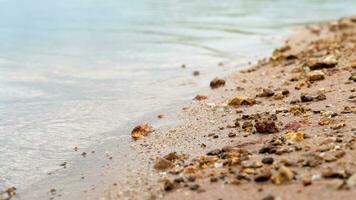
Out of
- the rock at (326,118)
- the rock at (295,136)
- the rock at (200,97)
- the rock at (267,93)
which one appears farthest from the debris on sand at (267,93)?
the rock at (295,136)

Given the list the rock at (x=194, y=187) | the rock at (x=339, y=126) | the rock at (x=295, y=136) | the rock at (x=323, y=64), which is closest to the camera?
the rock at (x=194, y=187)

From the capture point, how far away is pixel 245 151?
510cm

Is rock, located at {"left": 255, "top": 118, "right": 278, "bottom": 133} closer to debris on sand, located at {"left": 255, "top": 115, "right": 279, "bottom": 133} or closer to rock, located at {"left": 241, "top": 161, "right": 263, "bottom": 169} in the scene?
debris on sand, located at {"left": 255, "top": 115, "right": 279, "bottom": 133}

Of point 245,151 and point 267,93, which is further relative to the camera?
point 267,93

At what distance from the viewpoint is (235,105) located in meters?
7.23

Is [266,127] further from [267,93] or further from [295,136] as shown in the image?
[267,93]

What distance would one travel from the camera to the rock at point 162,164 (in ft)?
16.6

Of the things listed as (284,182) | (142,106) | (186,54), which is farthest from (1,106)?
(186,54)

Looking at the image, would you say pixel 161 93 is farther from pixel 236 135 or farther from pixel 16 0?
pixel 16 0

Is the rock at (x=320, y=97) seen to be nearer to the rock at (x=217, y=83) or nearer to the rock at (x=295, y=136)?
the rock at (x=295, y=136)

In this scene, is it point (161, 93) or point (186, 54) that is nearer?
point (161, 93)

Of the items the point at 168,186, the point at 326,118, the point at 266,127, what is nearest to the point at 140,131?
the point at 266,127

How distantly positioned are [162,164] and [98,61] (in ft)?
21.9

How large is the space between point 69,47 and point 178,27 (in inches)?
201
